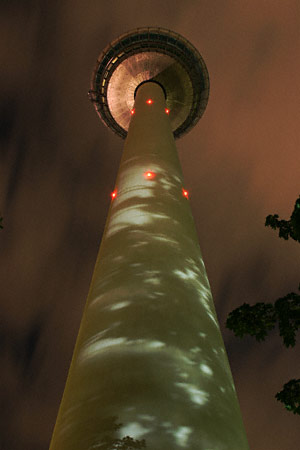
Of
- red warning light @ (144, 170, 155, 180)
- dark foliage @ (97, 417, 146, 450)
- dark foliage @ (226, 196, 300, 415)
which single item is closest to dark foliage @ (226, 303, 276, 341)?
dark foliage @ (226, 196, 300, 415)

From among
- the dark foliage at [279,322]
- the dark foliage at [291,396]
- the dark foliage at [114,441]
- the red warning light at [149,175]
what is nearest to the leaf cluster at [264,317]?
the dark foliage at [279,322]

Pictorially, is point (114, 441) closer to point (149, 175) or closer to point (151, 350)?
point (151, 350)

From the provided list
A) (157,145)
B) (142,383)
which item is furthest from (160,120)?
(142,383)

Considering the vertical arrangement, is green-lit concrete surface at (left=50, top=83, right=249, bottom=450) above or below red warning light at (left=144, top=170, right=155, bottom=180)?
below

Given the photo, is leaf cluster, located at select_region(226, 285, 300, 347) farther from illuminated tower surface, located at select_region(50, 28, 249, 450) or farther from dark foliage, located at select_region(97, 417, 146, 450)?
dark foliage, located at select_region(97, 417, 146, 450)

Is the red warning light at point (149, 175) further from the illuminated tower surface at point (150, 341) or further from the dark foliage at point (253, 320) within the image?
the dark foliage at point (253, 320)

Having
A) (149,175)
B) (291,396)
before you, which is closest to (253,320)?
(291,396)
